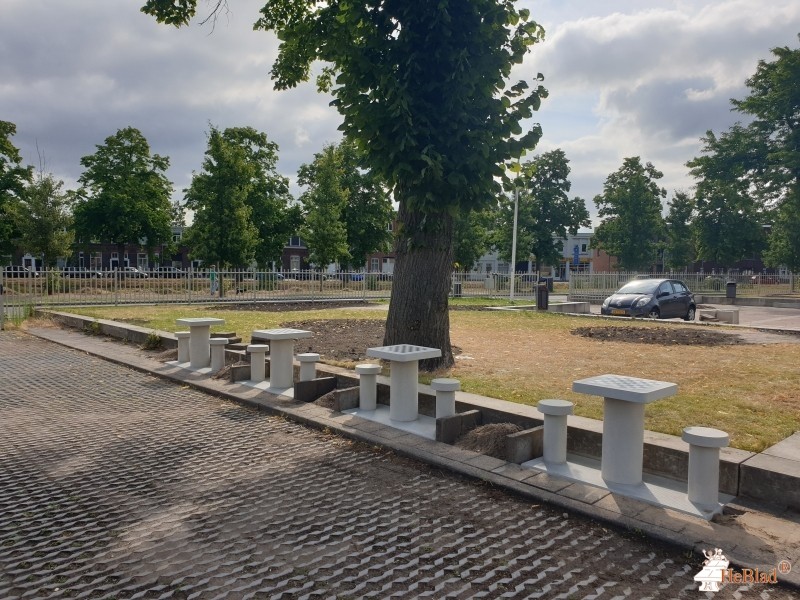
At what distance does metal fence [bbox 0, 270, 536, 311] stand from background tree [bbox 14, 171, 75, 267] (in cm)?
1708

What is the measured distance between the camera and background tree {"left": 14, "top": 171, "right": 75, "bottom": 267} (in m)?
35.8

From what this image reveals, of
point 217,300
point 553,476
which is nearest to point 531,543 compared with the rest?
point 553,476

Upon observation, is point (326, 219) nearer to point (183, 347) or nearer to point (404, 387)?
point (183, 347)

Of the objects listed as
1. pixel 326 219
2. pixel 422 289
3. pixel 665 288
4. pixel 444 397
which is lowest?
pixel 444 397

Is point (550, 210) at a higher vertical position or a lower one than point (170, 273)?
higher

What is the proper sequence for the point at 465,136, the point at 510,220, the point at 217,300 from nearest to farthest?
the point at 465,136 < the point at 217,300 < the point at 510,220

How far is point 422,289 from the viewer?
8.15 meters

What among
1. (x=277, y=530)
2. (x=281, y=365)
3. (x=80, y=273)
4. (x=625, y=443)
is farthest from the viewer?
(x=80, y=273)

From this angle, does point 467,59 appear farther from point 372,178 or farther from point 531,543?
point 531,543

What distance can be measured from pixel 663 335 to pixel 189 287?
19598mm

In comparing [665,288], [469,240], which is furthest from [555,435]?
[469,240]

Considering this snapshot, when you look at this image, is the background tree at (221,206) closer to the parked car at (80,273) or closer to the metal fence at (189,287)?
the metal fence at (189,287)

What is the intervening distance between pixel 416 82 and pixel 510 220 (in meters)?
48.5

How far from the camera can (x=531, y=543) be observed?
3383 millimetres
